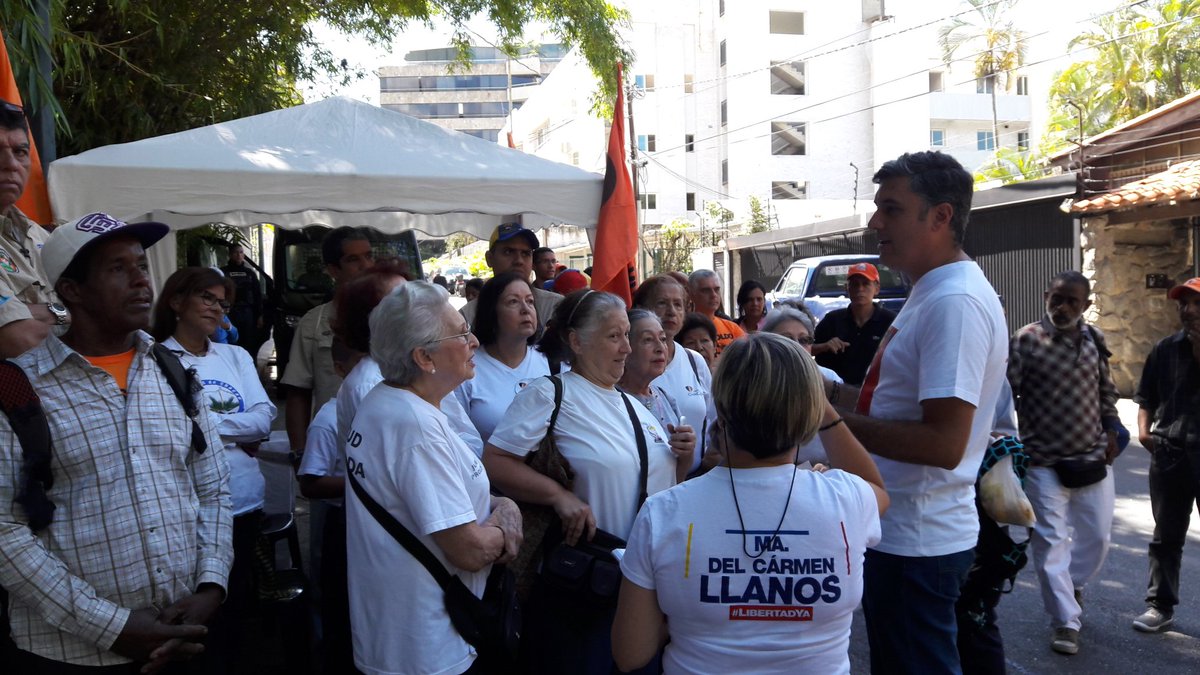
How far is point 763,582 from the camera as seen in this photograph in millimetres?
2008

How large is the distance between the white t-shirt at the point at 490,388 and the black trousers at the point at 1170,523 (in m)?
3.27

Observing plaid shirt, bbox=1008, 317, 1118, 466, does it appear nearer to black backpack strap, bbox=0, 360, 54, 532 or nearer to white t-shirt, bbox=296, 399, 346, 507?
white t-shirt, bbox=296, 399, 346, 507

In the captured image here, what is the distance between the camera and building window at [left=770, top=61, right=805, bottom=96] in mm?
42781

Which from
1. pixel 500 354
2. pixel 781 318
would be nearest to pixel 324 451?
pixel 500 354

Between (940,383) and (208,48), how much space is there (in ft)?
25.6

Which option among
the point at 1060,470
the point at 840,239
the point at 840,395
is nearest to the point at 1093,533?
the point at 1060,470

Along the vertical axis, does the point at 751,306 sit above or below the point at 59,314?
below

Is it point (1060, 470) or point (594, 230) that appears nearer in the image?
point (1060, 470)

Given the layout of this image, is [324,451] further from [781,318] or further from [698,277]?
[698,277]

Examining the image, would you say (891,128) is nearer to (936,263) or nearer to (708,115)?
(708,115)

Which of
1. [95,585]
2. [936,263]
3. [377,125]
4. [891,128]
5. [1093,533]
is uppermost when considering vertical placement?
[891,128]

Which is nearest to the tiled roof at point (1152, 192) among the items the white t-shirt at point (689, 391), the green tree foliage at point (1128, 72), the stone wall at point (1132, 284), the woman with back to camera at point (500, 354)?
the stone wall at point (1132, 284)

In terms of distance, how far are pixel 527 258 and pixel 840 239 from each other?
59.5 feet

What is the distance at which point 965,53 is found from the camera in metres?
45.3
